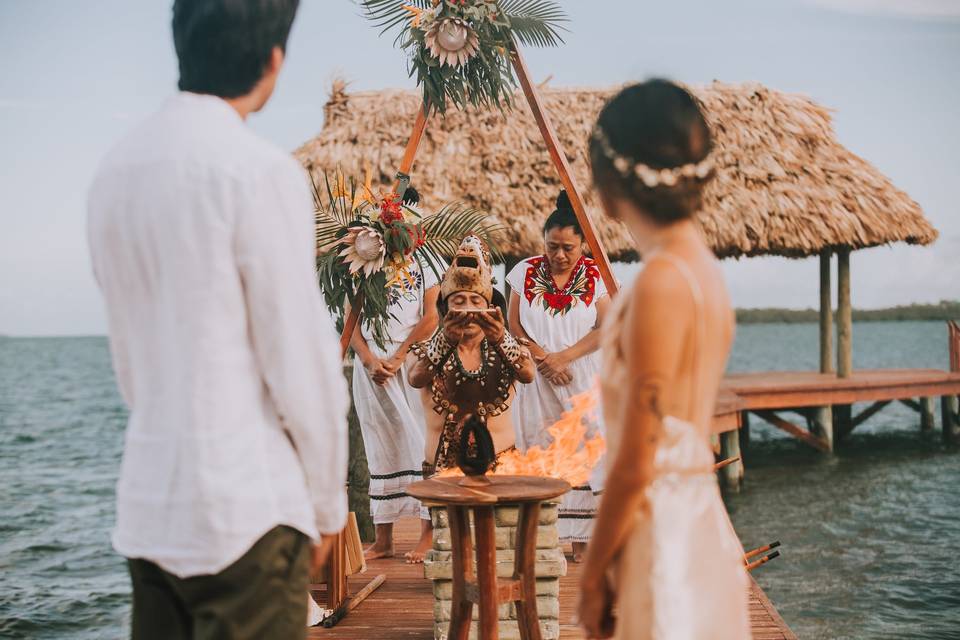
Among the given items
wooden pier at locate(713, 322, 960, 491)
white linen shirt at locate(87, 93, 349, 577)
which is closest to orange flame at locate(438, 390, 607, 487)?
white linen shirt at locate(87, 93, 349, 577)

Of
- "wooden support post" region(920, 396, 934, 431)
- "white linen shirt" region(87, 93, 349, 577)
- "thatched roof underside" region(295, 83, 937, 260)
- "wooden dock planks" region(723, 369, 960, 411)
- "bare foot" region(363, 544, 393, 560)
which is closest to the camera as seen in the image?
"white linen shirt" region(87, 93, 349, 577)

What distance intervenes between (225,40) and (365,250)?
116 inches

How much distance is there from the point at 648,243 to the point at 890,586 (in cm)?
904

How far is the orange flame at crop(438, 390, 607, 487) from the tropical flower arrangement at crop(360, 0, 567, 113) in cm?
182

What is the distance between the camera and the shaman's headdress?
4855 millimetres

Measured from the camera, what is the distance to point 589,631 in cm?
221

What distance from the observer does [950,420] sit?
19.6 metres

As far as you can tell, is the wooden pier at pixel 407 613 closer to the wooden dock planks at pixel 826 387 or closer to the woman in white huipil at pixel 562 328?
the woman in white huipil at pixel 562 328

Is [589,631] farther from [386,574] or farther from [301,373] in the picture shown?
[386,574]

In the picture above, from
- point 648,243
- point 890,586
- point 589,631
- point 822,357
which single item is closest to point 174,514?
point 589,631

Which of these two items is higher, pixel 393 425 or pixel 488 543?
pixel 393 425

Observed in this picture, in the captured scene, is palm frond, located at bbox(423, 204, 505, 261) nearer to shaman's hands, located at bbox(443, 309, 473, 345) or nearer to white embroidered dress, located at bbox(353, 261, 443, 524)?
shaman's hands, located at bbox(443, 309, 473, 345)

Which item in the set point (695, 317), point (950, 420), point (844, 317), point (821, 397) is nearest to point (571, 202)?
point (695, 317)

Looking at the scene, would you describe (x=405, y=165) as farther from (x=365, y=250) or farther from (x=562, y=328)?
(x=562, y=328)
